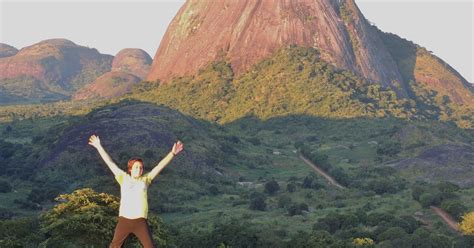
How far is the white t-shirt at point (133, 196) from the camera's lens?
1404cm

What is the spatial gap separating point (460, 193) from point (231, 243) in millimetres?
37415

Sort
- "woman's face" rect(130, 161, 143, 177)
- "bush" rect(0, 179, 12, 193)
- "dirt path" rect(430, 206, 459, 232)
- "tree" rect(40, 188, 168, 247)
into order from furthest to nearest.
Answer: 1. "bush" rect(0, 179, 12, 193)
2. "dirt path" rect(430, 206, 459, 232)
3. "tree" rect(40, 188, 168, 247)
4. "woman's face" rect(130, 161, 143, 177)

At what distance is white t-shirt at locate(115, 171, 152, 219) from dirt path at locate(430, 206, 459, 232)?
56256 mm

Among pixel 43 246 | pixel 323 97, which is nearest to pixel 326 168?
pixel 323 97

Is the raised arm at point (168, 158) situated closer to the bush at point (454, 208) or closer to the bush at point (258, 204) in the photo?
the bush at point (454, 208)

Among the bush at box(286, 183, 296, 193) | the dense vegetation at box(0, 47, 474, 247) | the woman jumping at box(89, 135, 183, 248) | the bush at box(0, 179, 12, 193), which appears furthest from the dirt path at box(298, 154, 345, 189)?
the woman jumping at box(89, 135, 183, 248)

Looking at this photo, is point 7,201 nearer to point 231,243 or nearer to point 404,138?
point 231,243

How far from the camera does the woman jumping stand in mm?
14023

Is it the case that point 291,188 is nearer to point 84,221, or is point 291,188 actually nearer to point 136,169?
point 84,221

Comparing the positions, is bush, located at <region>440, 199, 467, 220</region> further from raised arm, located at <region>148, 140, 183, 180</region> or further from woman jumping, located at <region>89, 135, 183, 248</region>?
woman jumping, located at <region>89, 135, 183, 248</region>

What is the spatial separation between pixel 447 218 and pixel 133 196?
203 ft

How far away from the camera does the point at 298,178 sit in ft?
332

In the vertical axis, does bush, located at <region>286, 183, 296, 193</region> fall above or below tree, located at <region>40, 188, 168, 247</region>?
below

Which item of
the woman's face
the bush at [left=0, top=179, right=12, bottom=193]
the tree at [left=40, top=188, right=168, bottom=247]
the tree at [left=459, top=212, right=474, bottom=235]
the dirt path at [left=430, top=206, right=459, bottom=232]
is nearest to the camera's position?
the woman's face
